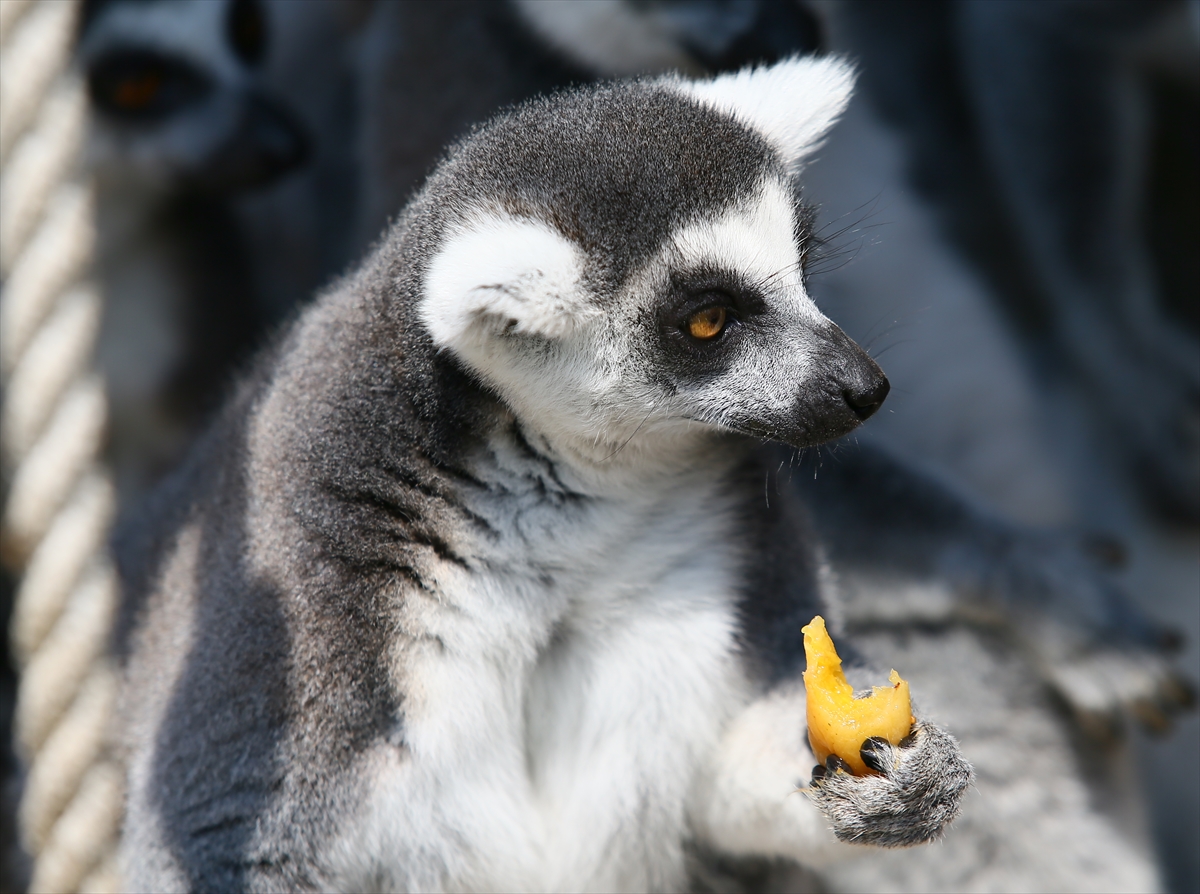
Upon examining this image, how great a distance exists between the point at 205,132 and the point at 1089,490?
9.78ft

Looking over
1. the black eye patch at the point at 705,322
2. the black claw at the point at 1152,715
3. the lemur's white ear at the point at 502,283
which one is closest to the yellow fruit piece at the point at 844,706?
the black eye patch at the point at 705,322

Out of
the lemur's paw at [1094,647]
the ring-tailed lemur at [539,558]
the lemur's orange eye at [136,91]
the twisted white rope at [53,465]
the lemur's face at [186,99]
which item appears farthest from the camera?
the lemur's orange eye at [136,91]

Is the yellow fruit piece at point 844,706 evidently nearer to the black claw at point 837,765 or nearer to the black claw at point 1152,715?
the black claw at point 837,765

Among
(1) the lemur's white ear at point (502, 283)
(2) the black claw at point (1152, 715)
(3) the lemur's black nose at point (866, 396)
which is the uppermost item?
(1) the lemur's white ear at point (502, 283)

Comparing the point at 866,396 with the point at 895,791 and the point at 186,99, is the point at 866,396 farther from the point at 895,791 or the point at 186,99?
the point at 186,99

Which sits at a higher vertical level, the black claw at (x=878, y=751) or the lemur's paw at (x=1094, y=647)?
the black claw at (x=878, y=751)

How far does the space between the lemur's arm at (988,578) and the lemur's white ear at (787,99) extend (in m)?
0.94

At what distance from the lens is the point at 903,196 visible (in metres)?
3.23

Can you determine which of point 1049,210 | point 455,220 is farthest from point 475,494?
point 1049,210

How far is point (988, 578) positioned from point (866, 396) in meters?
1.44

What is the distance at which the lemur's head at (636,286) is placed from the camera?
5.42 feet

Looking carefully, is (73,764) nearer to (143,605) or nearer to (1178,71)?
(143,605)

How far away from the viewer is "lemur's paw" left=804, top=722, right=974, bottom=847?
1672 millimetres

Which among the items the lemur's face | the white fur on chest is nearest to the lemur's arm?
the white fur on chest
